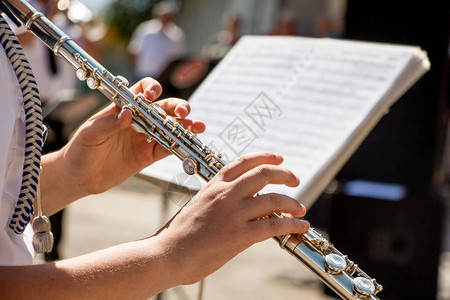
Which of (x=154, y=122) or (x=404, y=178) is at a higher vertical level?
(x=154, y=122)

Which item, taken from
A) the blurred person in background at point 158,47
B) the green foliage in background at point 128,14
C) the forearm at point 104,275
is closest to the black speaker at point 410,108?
the forearm at point 104,275

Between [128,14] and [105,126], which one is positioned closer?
[105,126]

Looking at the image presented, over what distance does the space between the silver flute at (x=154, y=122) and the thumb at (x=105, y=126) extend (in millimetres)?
28

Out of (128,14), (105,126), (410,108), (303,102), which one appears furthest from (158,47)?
(128,14)

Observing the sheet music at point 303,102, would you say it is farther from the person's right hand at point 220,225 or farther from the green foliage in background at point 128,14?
the green foliage in background at point 128,14

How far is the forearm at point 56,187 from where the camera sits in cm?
125

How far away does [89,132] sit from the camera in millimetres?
1169

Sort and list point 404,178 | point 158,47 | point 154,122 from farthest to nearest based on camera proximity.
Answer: point 158,47
point 404,178
point 154,122

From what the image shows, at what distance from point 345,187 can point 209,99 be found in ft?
3.86

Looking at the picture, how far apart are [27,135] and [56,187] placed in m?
0.35

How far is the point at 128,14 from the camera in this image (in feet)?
56.3

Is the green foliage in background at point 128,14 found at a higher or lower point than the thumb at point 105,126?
lower

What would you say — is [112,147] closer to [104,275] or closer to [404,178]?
[104,275]

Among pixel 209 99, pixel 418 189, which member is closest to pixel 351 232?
pixel 418 189
